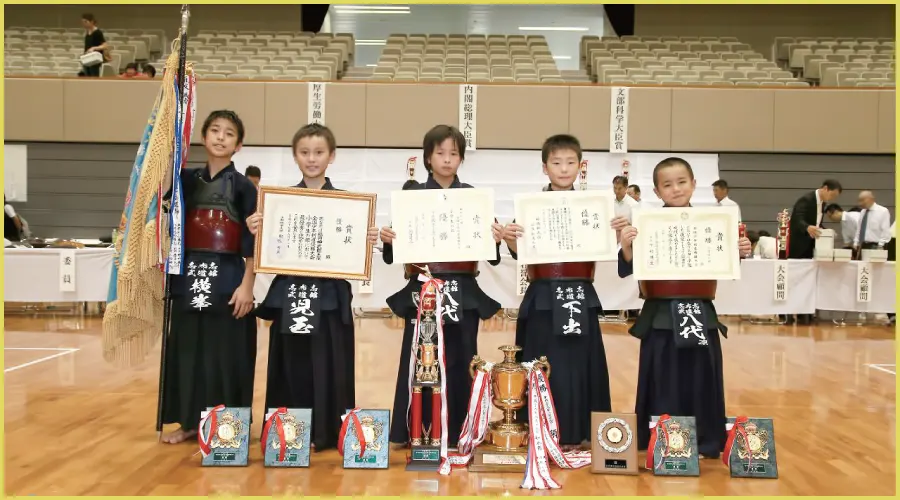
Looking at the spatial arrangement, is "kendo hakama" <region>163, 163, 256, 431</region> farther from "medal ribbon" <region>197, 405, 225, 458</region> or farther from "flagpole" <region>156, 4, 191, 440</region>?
"medal ribbon" <region>197, 405, 225, 458</region>

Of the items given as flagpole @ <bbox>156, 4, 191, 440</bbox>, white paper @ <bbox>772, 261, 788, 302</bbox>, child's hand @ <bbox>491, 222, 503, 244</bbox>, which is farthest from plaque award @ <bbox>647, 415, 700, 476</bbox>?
white paper @ <bbox>772, 261, 788, 302</bbox>

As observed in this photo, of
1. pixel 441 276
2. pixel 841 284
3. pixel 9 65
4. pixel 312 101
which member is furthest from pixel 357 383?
pixel 9 65

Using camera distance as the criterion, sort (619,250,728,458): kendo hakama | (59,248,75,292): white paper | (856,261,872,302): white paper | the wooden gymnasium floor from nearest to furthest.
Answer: the wooden gymnasium floor → (619,250,728,458): kendo hakama → (59,248,75,292): white paper → (856,261,872,302): white paper

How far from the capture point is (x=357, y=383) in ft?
17.6

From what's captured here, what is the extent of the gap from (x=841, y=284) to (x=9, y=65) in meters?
12.8

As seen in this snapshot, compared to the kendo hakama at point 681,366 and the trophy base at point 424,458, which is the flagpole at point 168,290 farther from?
the kendo hakama at point 681,366

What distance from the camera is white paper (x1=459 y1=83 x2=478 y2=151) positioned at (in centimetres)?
1220

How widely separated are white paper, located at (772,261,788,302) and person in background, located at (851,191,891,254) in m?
1.32

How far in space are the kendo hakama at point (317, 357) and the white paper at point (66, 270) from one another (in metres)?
6.20

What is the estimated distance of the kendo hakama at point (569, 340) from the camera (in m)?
3.49

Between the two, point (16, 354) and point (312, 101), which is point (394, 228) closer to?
point (16, 354)

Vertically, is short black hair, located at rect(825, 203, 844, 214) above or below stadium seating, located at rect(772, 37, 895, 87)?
below

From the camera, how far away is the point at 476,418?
3268 millimetres

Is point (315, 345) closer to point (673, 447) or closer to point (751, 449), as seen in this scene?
point (673, 447)
